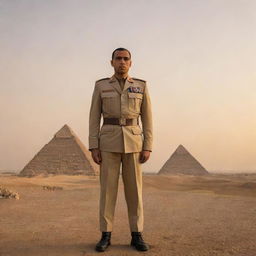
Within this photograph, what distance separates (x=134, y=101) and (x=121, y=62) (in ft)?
1.44

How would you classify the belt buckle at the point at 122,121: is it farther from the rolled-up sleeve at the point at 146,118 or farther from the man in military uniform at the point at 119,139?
the rolled-up sleeve at the point at 146,118

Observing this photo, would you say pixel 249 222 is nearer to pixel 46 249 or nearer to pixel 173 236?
pixel 173 236

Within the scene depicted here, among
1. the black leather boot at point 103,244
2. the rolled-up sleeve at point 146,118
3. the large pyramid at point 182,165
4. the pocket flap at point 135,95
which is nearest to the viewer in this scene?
the black leather boot at point 103,244

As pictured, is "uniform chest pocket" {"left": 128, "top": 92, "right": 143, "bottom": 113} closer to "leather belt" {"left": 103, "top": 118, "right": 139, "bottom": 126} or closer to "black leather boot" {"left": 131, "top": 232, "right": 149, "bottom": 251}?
"leather belt" {"left": 103, "top": 118, "right": 139, "bottom": 126}

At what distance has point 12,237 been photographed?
12.2ft

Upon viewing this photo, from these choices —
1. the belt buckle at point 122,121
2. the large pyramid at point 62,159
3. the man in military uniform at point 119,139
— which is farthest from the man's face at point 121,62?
the large pyramid at point 62,159

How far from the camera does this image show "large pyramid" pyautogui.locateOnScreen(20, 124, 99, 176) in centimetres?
3506

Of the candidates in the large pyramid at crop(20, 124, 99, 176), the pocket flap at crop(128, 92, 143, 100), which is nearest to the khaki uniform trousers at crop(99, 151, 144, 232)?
the pocket flap at crop(128, 92, 143, 100)

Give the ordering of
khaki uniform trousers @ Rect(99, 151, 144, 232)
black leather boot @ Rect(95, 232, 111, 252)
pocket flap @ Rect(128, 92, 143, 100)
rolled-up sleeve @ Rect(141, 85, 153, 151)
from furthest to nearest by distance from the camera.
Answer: rolled-up sleeve @ Rect(141, 85, 153, 151)
pocket flap @ Rect(128, 92, 143, 100)
khaki uniform trousers @ Rect(99, 151, 144, 232)
black leather boot @ Rect(95, 232, 111, 252)

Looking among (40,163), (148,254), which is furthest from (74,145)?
(148,254)

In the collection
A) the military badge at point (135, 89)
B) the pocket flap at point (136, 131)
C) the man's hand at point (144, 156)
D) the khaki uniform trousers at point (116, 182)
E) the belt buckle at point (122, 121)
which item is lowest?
the khaki uniform trousers at point (116, 182)

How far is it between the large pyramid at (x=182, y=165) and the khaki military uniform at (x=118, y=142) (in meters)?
41.9

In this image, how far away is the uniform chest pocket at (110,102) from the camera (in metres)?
3.47

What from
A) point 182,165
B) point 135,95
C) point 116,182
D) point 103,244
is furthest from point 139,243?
point 182,165
